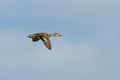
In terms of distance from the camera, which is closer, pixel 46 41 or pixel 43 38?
pixel 46 41

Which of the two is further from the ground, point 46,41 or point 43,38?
point 43,38

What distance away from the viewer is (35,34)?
49.8 m

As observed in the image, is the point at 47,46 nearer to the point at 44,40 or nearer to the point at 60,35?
the point at 44,40

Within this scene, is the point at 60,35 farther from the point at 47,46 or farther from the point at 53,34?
the point at 47,46

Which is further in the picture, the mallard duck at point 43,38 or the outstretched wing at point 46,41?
the mallard duck at point 43,38

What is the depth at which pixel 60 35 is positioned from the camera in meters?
51.7

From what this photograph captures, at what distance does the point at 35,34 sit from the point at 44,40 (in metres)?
1.62

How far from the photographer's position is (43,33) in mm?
50844

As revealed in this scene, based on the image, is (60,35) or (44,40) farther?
(60,35)

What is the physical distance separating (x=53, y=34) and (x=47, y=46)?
3972 millimetres

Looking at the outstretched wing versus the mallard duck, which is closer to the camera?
the outstretched wing

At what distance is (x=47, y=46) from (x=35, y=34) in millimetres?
2610

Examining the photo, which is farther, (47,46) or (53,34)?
(53,34)

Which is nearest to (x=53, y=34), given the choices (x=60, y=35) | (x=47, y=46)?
(x=60, y=35)
